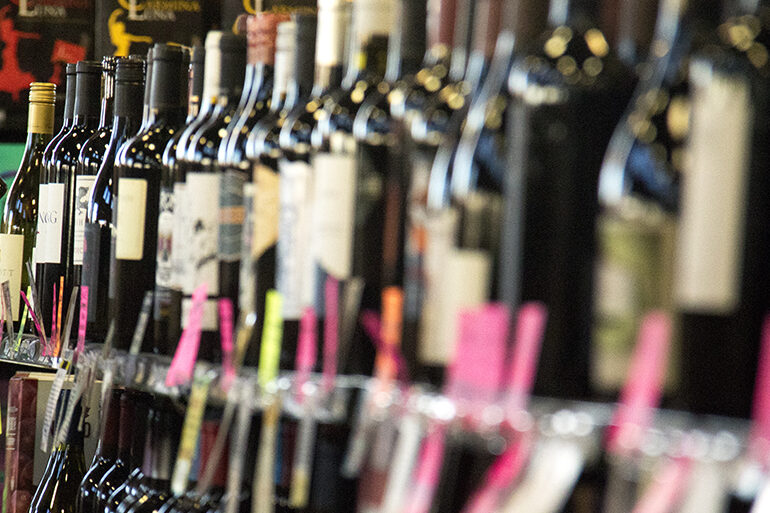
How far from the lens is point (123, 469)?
6.50ft

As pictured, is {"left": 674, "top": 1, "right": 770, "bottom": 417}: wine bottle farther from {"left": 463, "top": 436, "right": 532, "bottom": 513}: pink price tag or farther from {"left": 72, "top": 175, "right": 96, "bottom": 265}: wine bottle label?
{"left": 72, "top": 175, "right": 96, "bottom": 265}: wine bottle label

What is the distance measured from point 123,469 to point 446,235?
1.12 meters

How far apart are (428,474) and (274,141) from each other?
0.56m

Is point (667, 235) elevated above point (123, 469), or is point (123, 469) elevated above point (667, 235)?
point (667, 235)

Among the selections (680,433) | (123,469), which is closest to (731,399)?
(680,433)

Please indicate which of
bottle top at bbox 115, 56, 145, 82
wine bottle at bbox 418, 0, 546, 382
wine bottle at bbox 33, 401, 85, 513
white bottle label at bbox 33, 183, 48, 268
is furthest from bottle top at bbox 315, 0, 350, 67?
wine bottle at bbox 33, 401, 85, 513

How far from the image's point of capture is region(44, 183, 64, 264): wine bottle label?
87.7 inches

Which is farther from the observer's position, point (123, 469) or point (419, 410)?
point (123, 469)

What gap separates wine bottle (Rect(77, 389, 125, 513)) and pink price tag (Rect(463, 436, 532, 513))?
1.27m

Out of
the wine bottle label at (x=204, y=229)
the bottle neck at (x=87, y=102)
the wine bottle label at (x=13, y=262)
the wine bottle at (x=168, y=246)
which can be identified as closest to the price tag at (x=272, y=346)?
the wine bottle label at (x=204, y=229)

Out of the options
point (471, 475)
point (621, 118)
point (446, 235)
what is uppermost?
point (621, 118)

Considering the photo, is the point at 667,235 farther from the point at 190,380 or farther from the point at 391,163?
the point at 190,380

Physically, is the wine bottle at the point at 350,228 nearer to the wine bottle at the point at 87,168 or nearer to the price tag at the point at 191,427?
the price tag at the point at 191,427

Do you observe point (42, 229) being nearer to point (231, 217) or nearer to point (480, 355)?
point (231, 217)
